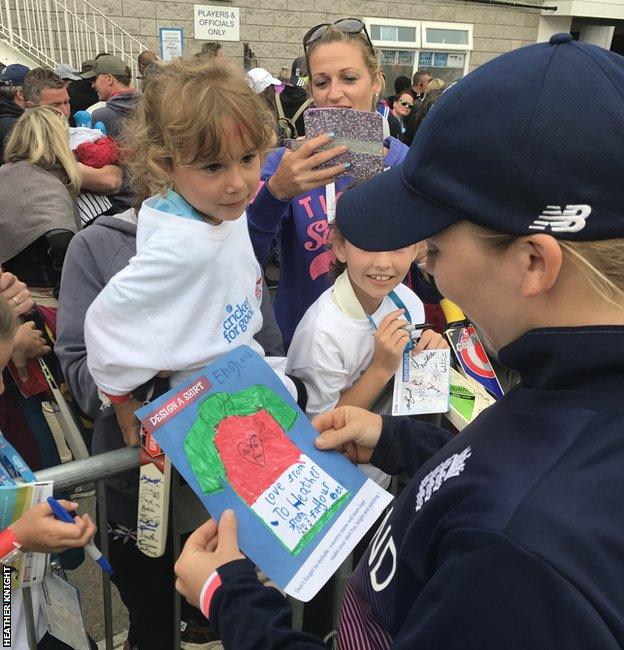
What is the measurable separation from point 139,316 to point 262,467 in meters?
0.48

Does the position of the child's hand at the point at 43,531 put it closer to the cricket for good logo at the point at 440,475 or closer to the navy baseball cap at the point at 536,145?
the cricket for good logo at the point at 440,475

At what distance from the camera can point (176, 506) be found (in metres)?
1.62

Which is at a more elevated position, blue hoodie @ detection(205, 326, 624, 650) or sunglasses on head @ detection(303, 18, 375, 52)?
sunglasses on head @ detection(303, 18, 375, 52)

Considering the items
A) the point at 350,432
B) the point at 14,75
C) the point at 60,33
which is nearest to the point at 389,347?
the point at 350,432

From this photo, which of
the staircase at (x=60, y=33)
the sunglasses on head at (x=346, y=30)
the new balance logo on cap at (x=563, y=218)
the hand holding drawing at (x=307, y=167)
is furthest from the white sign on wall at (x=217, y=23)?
the new balance logo on cap at (x=563, y=218)

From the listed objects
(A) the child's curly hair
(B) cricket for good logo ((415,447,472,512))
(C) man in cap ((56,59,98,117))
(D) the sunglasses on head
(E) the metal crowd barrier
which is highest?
(D) the sunglasses on head

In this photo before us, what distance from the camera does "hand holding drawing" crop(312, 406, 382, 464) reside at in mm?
1385

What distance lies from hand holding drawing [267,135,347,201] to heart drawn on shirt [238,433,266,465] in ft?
2.95

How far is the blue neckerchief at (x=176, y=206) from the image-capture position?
1493mm

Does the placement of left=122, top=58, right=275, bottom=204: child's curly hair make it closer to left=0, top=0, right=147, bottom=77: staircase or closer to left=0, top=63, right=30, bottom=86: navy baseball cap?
left=0, top=63, right=30, bottom=86: navy baseball cap

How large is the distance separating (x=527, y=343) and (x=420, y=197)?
28 cm

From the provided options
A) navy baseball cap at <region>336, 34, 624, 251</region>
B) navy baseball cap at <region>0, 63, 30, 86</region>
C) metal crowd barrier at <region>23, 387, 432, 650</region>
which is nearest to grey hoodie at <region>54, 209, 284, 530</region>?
metal crowd barrier at <region>23, 387, 432, 650</region>

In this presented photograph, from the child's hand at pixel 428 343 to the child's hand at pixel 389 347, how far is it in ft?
0.31
